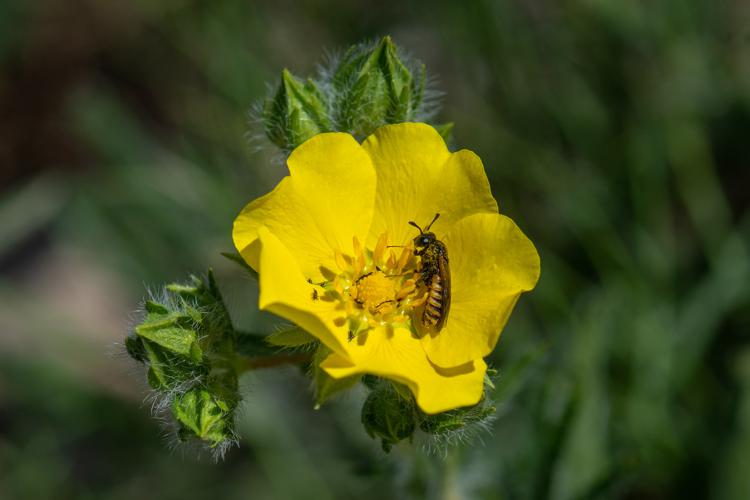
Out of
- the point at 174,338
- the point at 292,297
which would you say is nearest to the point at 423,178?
the point at 292,297

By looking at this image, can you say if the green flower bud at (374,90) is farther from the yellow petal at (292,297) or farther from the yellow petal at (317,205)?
the yellow petal at (292,297)

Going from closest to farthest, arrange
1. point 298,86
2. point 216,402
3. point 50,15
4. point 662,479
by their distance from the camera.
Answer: point 216,402, point 298,86, point 662,479, point 50,15

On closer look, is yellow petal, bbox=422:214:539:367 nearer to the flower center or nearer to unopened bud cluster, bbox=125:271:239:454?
the flower center

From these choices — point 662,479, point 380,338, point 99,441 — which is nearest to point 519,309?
point 662,479

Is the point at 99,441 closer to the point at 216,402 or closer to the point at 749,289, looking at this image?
the point at 216,402

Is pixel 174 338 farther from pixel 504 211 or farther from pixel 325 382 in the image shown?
pixel 504 211

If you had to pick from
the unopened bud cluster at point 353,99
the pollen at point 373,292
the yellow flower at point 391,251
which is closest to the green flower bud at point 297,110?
the unopened bud cluster at point 353,99
